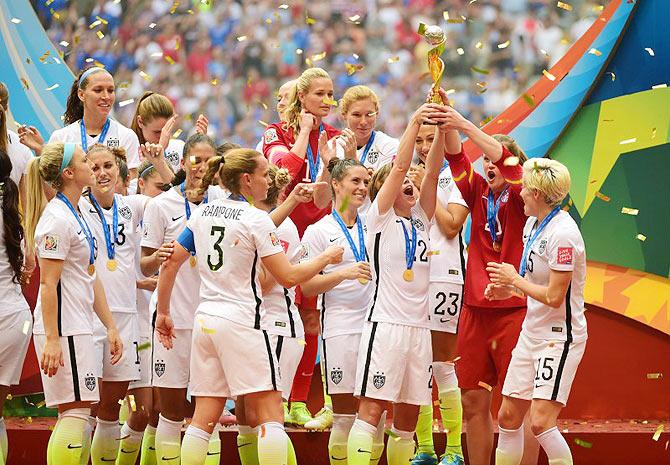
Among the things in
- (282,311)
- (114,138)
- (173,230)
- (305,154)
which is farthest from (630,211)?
(114,138)

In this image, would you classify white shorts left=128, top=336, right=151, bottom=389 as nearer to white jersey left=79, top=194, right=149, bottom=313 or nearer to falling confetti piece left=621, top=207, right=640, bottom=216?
white jersey left=79, top=194, right=149, bottom=313

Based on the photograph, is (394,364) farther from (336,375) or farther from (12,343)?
(12,343)

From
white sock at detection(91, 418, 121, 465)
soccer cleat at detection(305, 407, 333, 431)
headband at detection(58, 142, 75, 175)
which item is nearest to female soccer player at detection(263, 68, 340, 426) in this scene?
soccer cleat at detection(305, 407, 333, 431)

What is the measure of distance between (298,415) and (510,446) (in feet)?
5.98

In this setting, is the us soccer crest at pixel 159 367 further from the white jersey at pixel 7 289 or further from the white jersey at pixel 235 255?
the white jersey at pixel 235 255

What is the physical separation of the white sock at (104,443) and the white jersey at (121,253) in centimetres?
69

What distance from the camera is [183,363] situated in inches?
259

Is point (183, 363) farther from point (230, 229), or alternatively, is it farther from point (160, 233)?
point (230, 229)

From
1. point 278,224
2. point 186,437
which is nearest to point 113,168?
point 278,224

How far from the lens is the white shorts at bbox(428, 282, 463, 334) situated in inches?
281

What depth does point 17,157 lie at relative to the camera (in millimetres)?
6727

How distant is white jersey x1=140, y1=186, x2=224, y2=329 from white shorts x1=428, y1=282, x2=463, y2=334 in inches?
60.1

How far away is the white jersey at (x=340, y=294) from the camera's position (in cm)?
668

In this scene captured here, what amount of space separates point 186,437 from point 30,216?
5.50 feet
